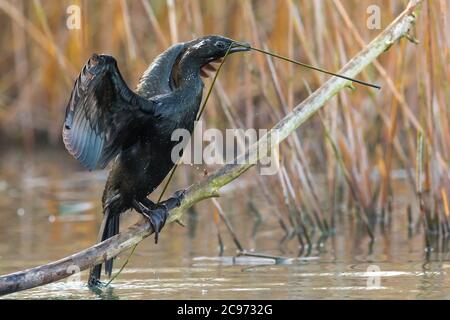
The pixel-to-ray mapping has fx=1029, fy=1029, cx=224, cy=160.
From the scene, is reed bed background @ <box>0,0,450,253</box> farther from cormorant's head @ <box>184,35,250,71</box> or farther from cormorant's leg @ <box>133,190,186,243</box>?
cormorant's leg @ <box>133,190,186,243</box>

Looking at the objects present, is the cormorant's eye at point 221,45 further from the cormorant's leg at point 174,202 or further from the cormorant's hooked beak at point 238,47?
the cormorant's leg at point 174,202

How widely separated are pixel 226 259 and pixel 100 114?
5.20 ft

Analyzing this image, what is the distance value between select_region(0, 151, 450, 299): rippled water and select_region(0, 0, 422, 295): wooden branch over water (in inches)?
18.7

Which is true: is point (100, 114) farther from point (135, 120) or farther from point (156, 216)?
point (156, 216)

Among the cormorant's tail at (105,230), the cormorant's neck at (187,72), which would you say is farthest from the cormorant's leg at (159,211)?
the cormorant's neck at (187,72)

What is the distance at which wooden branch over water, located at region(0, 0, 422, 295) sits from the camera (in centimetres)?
436

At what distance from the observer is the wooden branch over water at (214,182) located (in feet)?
14.3

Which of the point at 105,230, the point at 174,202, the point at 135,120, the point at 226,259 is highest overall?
the point at 135,120

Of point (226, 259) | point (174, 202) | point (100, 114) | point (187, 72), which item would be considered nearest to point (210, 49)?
point (187, 72)

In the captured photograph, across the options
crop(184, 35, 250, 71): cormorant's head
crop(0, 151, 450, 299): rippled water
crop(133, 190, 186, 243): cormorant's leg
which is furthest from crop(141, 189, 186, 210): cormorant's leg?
Answer: crop(184, 35, 250, 71): cormorant's head

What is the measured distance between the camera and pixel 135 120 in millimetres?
4930

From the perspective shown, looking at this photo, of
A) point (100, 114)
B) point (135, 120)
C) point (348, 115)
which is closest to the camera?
point (100, 114)
